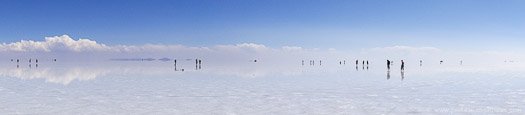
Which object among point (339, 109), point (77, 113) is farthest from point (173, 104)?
point (339, 109)

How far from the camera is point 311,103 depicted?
50.4 feet

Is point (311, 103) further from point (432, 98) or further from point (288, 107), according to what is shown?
point (432, 98)

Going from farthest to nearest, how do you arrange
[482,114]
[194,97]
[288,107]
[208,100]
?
[194,97], [208,100], [288,107], [482,114]

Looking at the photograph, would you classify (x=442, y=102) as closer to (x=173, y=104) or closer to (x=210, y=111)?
(x=210, y=111)

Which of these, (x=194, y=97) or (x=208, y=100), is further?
(x=194, y=97)

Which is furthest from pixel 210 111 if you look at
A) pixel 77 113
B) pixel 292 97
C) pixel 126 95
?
pixel 126 95

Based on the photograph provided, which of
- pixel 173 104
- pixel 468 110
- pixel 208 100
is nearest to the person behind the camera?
pixel 468 110

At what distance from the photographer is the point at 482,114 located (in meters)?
12.3

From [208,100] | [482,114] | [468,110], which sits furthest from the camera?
[208,100]

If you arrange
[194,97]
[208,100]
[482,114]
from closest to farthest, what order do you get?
[482,114], [208,100], [194,97]

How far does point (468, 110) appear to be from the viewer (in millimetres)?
13125

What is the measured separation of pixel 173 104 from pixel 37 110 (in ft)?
14.1

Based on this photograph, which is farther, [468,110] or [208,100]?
[208,100]

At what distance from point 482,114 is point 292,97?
24.1 ft
